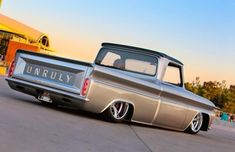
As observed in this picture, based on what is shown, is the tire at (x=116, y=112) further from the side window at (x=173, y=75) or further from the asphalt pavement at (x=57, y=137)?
the side window at (x=173, y=75)

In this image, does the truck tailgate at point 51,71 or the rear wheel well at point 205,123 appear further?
the rear wheel well at point 205,123

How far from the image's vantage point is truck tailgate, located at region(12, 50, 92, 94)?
23.7 ft

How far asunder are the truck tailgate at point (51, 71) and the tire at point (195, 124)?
3294 millimetres

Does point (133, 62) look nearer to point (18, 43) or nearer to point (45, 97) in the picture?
point (45, 97)

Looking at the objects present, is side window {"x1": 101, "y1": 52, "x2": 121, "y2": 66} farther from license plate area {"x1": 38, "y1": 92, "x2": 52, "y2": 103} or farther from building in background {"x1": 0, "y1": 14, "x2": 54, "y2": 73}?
building in background {"x1": 0, "y1": 14, "x2": 54, "y2": 73}

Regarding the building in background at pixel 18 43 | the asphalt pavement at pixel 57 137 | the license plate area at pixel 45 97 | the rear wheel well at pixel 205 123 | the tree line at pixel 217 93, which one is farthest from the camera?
the tree line at pixel 217 93

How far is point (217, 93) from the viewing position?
79.0 metres

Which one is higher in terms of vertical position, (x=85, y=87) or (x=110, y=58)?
(x=110, y=58)

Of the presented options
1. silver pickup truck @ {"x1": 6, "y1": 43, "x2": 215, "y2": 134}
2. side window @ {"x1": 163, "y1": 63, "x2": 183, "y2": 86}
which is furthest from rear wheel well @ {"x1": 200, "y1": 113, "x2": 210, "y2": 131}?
side window @ {"x1": 163, "y1": 63, "x2": 183, "y2": 86}

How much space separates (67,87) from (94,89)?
1.47ft

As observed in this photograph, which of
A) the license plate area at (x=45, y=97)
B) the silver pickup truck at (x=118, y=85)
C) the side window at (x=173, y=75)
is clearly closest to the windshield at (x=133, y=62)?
the silver pickup truck at (x=118, y=85)

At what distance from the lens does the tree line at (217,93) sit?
7519cm

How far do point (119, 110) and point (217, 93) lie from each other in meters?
73.2

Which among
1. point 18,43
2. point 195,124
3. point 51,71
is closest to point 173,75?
point 195,124
